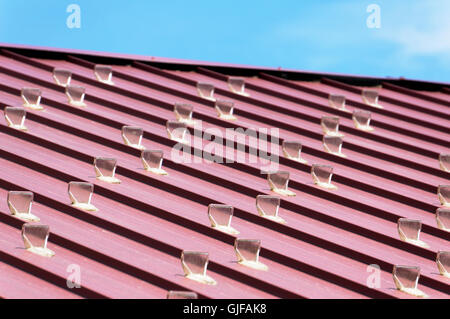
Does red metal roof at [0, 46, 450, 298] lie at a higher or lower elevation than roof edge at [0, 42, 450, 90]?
lower

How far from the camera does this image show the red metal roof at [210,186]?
1374cm

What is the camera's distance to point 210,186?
Answer: 656 inches

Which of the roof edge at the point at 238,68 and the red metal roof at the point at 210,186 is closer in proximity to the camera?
the red metal roof at the point at 210,186

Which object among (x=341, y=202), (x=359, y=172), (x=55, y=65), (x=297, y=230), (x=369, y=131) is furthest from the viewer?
(x=55, y=65)

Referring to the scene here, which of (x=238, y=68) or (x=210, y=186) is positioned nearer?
(x=210, y=186)

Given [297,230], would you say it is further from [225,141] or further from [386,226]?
[225,141]

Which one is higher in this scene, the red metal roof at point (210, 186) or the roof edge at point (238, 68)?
the roof edge at point (238, 68)

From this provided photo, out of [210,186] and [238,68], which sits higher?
[238,68]

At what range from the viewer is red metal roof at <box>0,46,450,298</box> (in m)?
13.7

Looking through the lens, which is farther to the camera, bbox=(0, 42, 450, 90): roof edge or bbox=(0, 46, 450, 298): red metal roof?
bbox=(0, 42, 450, 90): roof edge
